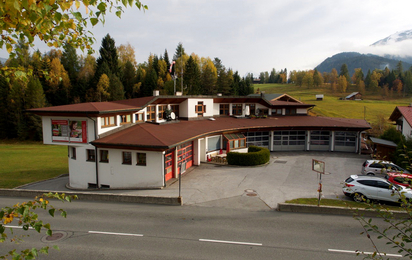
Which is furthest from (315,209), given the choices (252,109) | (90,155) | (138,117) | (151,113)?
(252,109)

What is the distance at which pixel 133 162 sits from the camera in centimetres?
2081

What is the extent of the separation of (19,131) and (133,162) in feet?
177

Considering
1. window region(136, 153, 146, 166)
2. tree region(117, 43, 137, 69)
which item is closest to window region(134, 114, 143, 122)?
window region(136, 153, 146, 166)

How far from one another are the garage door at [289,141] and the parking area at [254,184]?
4.65m

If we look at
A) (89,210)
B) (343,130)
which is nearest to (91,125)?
(89,210)

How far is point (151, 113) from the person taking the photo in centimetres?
2848

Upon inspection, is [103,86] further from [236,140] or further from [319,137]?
[319,137]

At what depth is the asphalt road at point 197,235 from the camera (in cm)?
1088

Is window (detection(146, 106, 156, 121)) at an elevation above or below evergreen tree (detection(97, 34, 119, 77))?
below

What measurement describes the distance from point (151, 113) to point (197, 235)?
59.4 feet

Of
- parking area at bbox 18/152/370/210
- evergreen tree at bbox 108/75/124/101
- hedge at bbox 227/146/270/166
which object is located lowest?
parking area at bbox 18/152/370/210

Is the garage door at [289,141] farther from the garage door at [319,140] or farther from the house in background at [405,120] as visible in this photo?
the house in background at [405,120]

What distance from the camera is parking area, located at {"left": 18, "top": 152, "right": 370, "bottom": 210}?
57.9ft

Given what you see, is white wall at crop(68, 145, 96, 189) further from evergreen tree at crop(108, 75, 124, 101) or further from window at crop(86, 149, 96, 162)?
evergreen tree at crop(108, 75, 124, 101)
